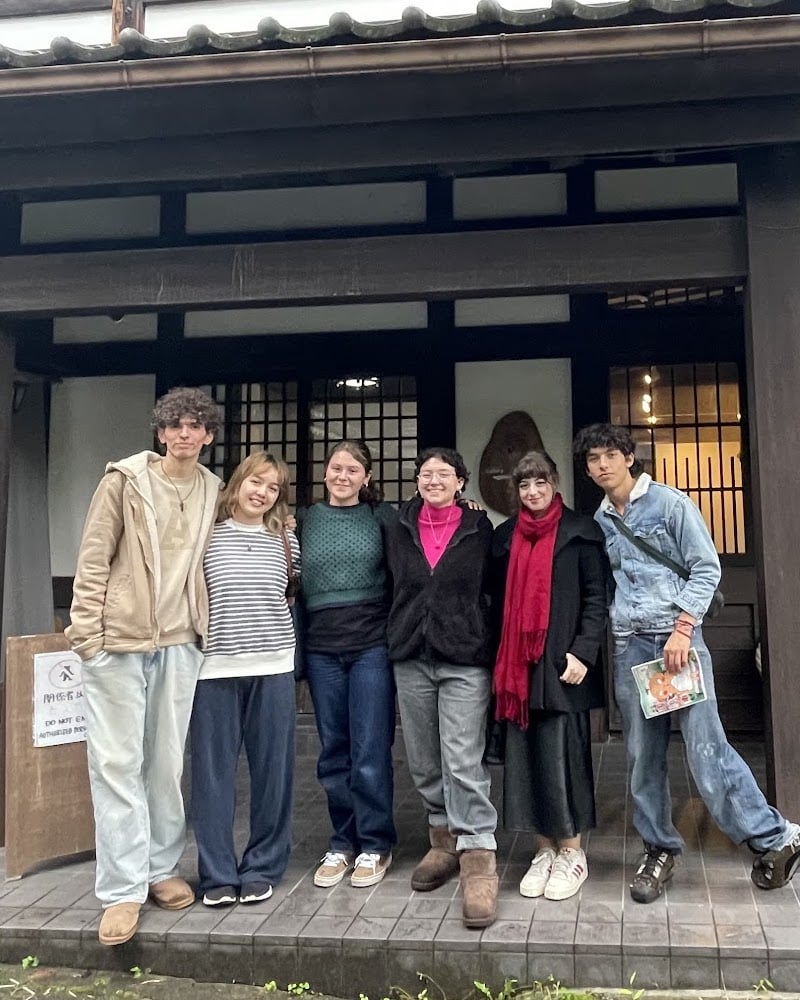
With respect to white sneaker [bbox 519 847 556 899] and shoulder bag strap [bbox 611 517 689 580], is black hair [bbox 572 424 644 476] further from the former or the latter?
white sneaker [bbox 519 847 556 899]

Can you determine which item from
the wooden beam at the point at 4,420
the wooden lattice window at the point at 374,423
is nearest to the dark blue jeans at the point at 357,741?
the wooden beam at the point at 4,420

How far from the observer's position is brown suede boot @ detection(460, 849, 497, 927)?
119 inches

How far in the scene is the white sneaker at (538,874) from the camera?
3270 mm

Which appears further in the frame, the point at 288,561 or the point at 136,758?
the point at 288,561

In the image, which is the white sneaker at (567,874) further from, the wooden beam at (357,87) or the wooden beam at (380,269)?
the wooden beam at (357,87)

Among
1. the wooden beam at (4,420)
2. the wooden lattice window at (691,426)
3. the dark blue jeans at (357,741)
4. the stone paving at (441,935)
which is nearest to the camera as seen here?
the stone paving at (441,935)

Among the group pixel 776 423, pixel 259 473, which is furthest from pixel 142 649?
pixel 776 423

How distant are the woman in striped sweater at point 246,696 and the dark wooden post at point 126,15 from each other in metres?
3.30

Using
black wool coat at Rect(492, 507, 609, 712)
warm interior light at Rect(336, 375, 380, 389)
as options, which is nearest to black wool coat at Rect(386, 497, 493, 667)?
black wool coat at Rect(492, 507, 609, 712)

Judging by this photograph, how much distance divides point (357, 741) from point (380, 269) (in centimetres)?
212

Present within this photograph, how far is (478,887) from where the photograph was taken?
3.12 m

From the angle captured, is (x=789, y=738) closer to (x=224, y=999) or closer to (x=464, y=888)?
(x=464, y=888)

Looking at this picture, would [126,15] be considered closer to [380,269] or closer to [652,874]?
[380,269]

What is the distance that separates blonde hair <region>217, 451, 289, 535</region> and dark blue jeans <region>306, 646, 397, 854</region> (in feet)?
1.98
